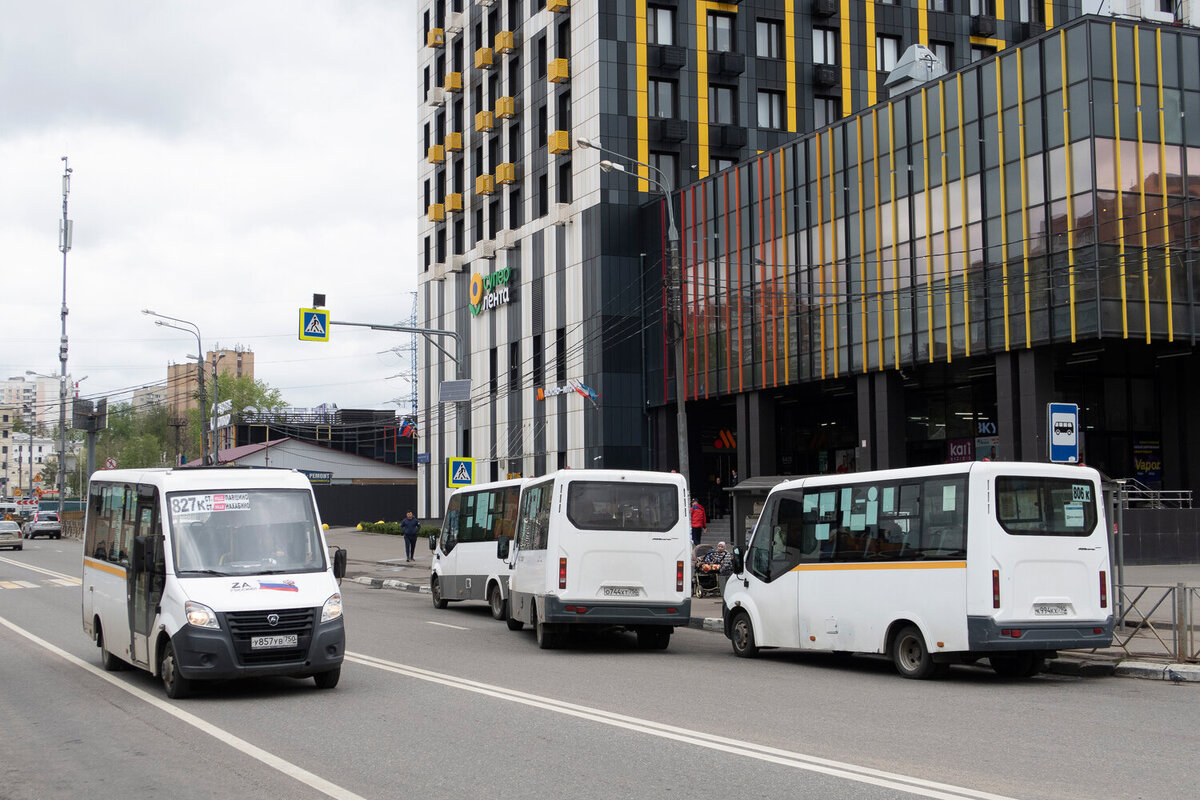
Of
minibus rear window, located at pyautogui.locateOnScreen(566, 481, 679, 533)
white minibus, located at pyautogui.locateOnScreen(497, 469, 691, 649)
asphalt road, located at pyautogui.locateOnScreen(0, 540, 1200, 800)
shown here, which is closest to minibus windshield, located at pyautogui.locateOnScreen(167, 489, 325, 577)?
asphalt road, located at pyautogui.locateOnScreen(0, 540, 1200, 800)

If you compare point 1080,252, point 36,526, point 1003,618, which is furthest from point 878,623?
point 36,526

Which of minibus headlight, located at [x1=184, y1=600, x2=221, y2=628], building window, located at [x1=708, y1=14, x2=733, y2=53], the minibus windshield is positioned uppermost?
building window, located at [x1=708, y1=14, x2=733, y2=53]

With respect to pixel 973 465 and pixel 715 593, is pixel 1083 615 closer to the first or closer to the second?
pixel 973 465

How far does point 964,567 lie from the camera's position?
1361 cm

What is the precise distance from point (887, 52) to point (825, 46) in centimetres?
332

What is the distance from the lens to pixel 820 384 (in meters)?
43.3

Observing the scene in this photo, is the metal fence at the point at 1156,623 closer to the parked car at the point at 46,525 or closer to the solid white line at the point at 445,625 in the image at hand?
the solid white line at the point at 445,625

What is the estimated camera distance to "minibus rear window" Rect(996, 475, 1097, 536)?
13688 mm

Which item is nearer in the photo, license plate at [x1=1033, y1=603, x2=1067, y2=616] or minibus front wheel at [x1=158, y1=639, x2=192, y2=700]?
minibus front wheel at [x1=158, y1=639, x2=192, y2=700]

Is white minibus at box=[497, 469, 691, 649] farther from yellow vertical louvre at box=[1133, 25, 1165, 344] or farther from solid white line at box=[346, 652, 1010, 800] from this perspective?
yellow vertical louvre at box=[1133, 25, 1165, 344]

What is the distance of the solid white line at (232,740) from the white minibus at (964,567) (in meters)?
7.82

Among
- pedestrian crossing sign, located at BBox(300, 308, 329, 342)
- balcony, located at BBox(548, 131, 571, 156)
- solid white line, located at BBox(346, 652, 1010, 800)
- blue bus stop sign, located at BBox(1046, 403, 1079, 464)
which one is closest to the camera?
solid white line, located at BBox(346, 652, 1010, 800)

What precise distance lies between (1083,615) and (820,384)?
29.7 metres

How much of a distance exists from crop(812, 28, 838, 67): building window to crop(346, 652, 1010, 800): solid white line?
45.4m
